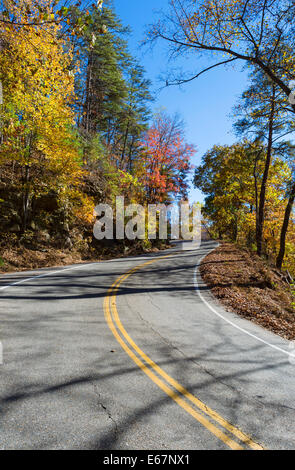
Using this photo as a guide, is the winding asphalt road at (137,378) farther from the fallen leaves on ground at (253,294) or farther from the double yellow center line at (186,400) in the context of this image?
the fallen leaves on ground at (253,294)

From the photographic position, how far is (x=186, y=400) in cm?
348

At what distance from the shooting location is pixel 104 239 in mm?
22938

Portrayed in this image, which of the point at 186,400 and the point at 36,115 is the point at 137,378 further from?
the point at 36,115

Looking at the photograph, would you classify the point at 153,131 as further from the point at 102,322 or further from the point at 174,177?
the point at 102,322

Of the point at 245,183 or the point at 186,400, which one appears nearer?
the point at 186,400

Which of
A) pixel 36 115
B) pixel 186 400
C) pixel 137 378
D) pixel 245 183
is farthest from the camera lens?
pixel 245 183

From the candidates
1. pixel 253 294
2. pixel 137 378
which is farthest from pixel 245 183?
pixel 137 378

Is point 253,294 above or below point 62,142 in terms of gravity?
below

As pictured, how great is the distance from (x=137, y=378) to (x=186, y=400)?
816 mm

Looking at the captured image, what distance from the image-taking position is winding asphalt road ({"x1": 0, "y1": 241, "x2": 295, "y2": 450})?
2.84 meters

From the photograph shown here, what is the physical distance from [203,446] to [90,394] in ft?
5.15

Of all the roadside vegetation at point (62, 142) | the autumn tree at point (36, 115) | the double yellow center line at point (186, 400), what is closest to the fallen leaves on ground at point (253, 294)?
the double yellow center line at point (186, 400)

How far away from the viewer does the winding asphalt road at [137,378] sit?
284 cm
